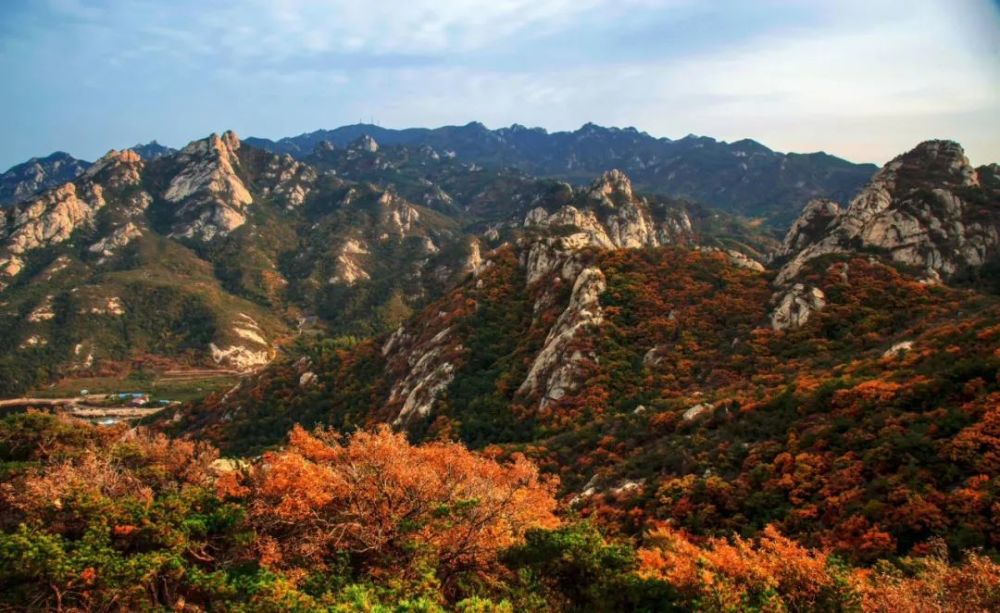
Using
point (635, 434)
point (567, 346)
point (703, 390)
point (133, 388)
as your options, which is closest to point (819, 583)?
point (635, 434)

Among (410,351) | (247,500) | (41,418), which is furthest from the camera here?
(410,351)

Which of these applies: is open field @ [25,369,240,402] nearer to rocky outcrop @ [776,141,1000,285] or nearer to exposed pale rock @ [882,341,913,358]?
rocky outcrop @ [776,141,1000,285]

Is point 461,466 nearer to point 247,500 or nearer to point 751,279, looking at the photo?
point 247,500

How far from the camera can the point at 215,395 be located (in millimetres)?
107188

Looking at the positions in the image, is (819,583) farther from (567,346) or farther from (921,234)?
(921,234)

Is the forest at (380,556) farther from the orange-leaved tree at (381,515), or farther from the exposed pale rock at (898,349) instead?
the exposed pale rock at (898,349)

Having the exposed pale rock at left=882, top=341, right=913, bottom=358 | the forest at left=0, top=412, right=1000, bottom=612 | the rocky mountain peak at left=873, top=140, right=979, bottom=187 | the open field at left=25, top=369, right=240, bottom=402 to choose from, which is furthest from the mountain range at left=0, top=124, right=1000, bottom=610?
the open field at left=25, top=369, right=240, bottom=402

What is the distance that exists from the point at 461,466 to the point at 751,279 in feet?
187

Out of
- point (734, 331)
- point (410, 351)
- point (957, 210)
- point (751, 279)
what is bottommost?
point (410, 351)

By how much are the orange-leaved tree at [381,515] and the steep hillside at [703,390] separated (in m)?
9.96

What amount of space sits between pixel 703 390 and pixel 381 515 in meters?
38.5

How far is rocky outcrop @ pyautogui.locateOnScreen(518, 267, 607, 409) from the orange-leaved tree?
112ft

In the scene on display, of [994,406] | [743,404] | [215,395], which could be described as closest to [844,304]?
[743,404]

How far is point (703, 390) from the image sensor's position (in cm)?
5316
